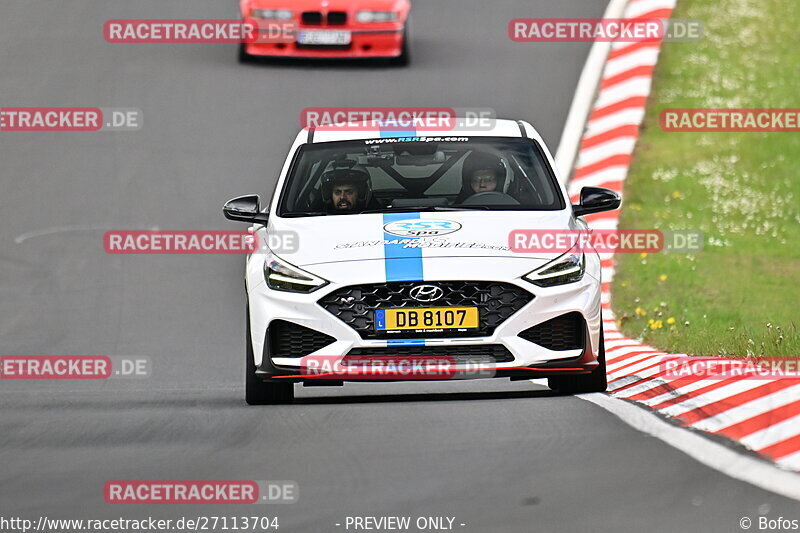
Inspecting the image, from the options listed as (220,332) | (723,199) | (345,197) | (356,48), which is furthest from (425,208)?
(356,48)

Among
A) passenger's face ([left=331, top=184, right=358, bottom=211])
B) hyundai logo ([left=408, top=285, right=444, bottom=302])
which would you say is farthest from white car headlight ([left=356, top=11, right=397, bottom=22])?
hyundai logo ([left=408, top=285, right=444, bottom=302])

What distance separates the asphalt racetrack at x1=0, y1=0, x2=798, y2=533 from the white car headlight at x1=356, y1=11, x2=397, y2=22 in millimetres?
914

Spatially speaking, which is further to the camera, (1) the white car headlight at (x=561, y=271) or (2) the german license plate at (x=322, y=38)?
(2) the german license plate at (x=322, y=38)

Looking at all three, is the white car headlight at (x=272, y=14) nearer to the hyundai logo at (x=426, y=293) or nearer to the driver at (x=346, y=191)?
the driver at (x=346, y=191)

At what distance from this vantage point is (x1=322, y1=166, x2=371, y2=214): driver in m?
10.1

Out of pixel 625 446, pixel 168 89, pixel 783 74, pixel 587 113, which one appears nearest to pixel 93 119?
pixel 168 89

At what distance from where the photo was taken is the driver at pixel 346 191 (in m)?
10.1

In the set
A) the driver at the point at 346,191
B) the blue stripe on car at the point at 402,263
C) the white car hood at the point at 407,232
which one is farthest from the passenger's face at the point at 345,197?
the blue stripe on car at the point at 402,263

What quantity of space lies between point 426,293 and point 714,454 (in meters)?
2.17

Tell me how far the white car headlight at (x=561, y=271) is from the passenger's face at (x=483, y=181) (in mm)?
1188

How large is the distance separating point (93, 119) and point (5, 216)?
9.74ft

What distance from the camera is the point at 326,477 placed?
701 cm

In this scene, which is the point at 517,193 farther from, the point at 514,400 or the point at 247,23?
the point at 247,23

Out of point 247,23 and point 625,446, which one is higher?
point 247,23
